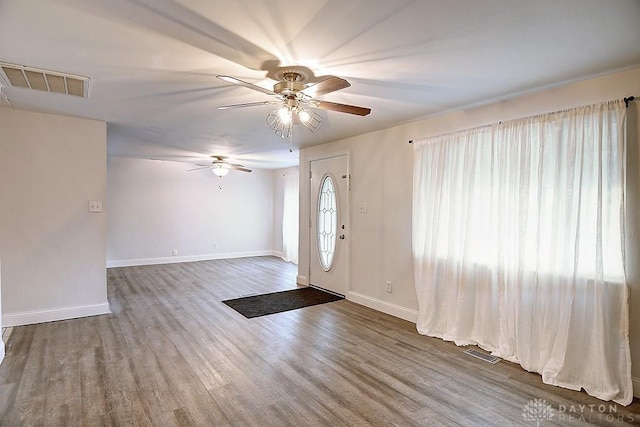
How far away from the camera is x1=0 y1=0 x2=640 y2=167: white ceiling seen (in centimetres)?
172

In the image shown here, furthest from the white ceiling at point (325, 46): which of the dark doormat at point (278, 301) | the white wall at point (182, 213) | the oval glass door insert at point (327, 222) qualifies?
the white wall at point (182, 213)

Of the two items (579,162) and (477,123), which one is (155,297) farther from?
(579,162)

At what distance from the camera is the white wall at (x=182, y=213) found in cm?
717

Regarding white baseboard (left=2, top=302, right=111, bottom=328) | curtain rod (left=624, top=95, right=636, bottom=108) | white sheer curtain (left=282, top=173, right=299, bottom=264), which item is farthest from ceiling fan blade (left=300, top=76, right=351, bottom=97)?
white sheer curtain (left=282, top=173, right=299, bottom=264)

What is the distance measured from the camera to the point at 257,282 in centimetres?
593

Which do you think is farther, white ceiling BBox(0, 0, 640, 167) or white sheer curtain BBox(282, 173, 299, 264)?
white sheer curtain BBox(282, 173, 299, 264)

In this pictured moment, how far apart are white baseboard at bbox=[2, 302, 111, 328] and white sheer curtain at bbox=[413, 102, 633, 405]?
387cm

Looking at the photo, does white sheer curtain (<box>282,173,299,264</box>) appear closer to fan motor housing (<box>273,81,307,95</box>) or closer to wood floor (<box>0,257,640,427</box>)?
wood floor (<box>0,257,640,427</box>)

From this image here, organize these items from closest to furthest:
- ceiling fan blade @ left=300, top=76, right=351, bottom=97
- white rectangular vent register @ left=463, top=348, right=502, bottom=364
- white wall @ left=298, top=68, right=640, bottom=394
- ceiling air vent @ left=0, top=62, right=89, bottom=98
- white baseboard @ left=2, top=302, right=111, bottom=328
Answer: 1. ceiling fan blade @ left=300, top=76, right=351, bottom=97
2. ceiling air vent @ left=0, top=62, right=89, bottom=98
3. white wall @ left=298, top=68, right=640, bottom=394
4. white rectangular vent register @ left=463, top=348, right=502, bottom=364
5. white baseboard @ left=2, top=302, right=111, bottom=328

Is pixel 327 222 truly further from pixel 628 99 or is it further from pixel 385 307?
pixel 628 99

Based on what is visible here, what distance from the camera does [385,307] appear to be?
4297 millimetres

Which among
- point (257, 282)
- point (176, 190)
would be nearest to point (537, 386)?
point (257, 282)

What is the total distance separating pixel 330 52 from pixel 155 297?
432 centimetres

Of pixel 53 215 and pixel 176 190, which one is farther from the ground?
pixel 176 190
